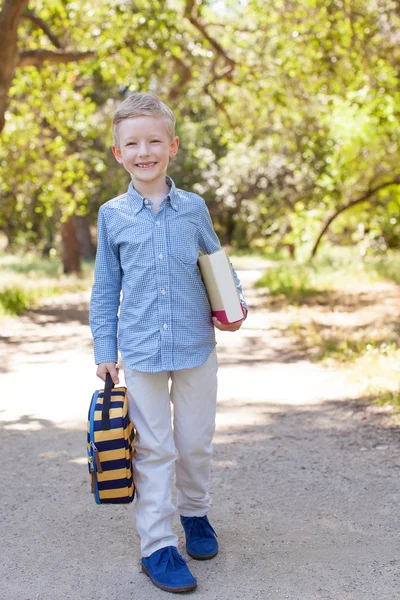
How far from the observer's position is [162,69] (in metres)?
13.8

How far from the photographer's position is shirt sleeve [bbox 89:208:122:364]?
325 centimetres

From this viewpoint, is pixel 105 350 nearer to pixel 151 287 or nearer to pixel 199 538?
pixel 151 287

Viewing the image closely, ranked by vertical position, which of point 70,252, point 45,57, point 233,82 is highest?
point 45,57

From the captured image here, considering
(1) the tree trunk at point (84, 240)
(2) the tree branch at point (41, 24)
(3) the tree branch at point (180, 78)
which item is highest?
(2) the tree branch at point (41, 24)

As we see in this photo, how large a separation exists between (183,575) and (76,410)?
338cm

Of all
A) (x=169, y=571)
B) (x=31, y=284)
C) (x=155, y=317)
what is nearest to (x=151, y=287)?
(x=155, y=317)

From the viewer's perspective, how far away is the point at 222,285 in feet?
10.5

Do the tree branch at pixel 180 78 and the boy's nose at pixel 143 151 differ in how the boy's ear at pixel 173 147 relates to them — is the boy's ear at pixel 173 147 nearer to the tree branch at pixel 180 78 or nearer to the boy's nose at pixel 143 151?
the boy's nose at pixel 143 151

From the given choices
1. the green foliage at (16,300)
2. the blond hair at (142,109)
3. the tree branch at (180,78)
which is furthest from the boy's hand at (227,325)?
the tree branch at (180,78)

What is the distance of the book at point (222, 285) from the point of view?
3.20 metres

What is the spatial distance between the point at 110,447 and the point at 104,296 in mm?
623

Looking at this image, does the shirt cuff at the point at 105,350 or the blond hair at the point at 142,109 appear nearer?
the blond hair at the point at 142,109

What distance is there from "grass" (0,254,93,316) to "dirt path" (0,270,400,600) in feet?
21.0

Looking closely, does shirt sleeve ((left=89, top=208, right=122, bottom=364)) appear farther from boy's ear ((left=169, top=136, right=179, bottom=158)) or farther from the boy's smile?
boy's ear ((left=169, top=136, right=179, bottom=158))
